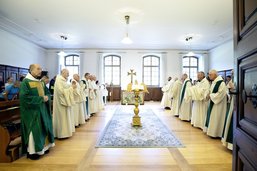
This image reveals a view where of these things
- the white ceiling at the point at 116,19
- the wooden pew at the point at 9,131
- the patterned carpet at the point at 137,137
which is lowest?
the patterned carpet at the point at 137,137

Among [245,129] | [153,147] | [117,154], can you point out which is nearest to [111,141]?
[117,154]

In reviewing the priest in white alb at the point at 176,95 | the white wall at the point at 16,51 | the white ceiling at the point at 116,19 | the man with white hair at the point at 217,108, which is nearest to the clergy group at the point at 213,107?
the man with white hair at the point at 217,108

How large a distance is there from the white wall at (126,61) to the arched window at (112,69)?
52 cm

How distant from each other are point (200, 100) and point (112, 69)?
936 cm

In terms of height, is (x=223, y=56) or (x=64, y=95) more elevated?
(x=223, y=56)

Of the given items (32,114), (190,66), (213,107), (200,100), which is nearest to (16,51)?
Answer: (32,114)

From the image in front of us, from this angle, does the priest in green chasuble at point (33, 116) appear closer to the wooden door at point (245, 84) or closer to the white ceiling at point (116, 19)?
the wooden door at point (245, 84)

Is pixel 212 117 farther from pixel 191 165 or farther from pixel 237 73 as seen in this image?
pixel 237 73

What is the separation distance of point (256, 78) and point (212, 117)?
13.3ft

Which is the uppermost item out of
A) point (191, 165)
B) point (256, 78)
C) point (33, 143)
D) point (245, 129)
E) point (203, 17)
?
point (203, 17)

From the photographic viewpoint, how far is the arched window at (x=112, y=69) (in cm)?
1396

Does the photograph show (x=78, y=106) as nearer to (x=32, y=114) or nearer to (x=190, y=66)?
(x=32, y=114)

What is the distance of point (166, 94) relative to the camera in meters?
9.59

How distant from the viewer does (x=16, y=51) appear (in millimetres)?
9555
